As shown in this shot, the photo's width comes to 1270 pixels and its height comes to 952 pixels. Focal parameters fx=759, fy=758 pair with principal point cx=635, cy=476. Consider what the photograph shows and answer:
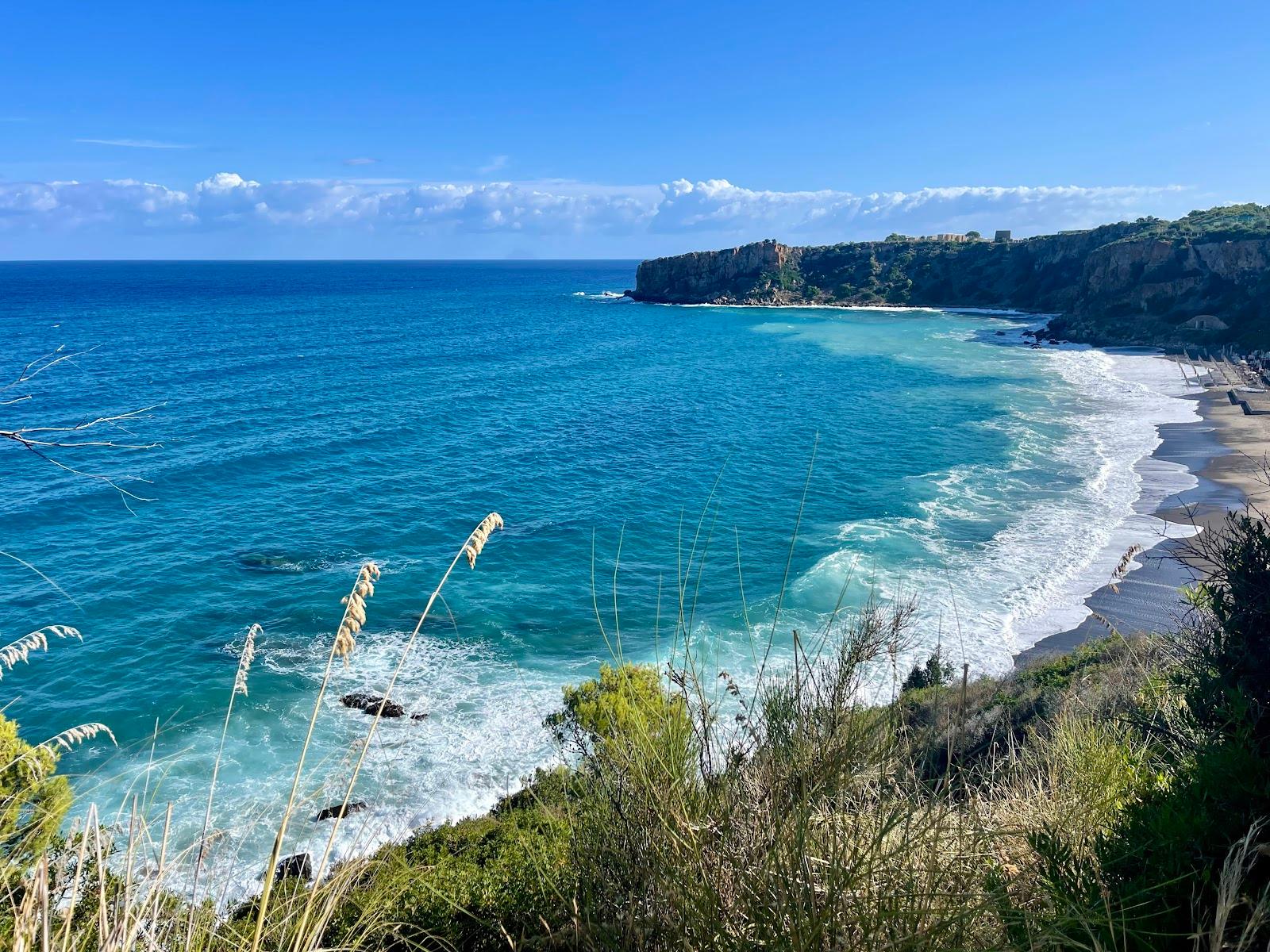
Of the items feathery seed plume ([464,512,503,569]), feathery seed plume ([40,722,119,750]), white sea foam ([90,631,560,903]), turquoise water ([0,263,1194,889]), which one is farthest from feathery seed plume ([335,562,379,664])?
white sea foam ([90,631,560,903])

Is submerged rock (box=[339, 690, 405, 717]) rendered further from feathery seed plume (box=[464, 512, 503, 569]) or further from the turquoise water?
feathery seed plume (box=[464, 512, 503, 569])

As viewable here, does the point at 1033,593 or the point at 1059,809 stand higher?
the point at 1059,809

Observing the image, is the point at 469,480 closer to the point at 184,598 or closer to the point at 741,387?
the point at 184,598

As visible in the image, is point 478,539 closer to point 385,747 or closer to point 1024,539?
point 385,747

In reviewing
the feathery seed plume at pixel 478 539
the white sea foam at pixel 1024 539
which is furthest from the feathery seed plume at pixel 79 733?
the white sea foam at pixel 1024 539

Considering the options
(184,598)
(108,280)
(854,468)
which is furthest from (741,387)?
(108,280)
